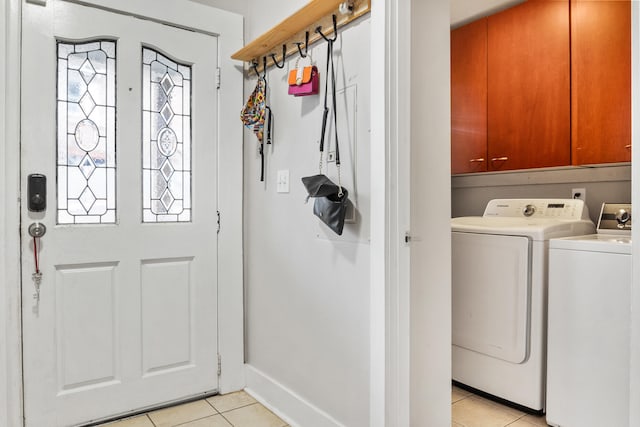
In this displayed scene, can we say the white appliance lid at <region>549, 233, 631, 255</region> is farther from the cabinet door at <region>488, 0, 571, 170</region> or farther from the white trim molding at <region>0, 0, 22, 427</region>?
the white trim molding at <region>0, 0, 22, 427</region>

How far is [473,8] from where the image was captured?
3.07m

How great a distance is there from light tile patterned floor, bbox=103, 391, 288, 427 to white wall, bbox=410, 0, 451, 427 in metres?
0.76

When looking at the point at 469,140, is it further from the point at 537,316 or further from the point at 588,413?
the point at 588,413

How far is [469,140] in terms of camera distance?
3.19 m

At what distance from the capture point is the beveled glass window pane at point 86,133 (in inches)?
79.9

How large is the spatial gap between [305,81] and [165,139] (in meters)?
0.84

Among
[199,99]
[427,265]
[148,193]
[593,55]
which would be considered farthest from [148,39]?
[593,55]

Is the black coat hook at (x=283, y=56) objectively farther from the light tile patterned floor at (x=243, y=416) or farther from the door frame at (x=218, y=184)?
the light tile patterned floor at (x=243, y=416)

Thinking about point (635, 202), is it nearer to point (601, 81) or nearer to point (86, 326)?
point (601, 81)

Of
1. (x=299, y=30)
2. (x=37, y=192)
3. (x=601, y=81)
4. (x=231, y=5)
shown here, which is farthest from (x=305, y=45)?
(x=601, y=81)

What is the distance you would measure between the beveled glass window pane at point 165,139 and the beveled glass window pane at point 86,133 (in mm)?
154

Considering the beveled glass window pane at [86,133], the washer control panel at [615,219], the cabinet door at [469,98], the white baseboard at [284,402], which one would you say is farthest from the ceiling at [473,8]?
the white baseboard at [284,402]

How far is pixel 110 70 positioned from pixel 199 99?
17.2 inches

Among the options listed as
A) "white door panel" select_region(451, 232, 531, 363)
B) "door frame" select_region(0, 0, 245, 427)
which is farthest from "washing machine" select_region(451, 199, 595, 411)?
"door frame" select_region(0, 0, 245, 427)
